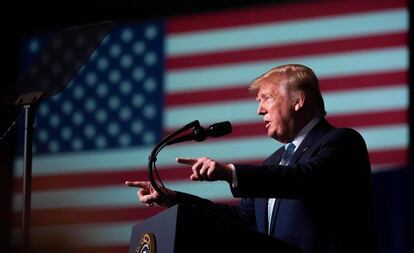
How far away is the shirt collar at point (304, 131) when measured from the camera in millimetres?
2454

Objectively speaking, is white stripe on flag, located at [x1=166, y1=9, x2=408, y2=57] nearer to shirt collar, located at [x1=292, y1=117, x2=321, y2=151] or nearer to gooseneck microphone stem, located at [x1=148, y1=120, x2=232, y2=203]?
shirt collar, located at [x1=292, y1=117, x2=321, y2=151]

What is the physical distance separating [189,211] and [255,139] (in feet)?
6.91

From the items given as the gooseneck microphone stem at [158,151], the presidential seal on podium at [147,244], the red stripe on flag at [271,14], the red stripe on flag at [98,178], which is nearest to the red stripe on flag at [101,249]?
the red stripe on flag at [98,178]

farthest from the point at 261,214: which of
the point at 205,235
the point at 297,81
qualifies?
the point at 205,235

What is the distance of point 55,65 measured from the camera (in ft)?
8.48

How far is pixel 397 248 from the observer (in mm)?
3359

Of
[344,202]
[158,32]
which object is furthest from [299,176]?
[158,32]

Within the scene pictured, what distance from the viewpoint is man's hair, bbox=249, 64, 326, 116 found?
2477mm

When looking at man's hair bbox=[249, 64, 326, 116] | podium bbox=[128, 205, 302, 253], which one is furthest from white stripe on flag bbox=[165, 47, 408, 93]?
podium bbox=[128, 205, 302, 253]

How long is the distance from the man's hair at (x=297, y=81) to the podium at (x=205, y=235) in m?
0.65

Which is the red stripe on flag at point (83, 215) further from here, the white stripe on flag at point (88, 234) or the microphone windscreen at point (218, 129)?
the microphone windscreen at point (218, 129)

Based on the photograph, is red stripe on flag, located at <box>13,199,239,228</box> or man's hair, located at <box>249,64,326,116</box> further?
red stripe on flag, located at <box>13,199,239,228</box>

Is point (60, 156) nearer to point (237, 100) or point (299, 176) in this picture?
point (237, 100)

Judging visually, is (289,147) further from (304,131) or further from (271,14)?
(271,14)
